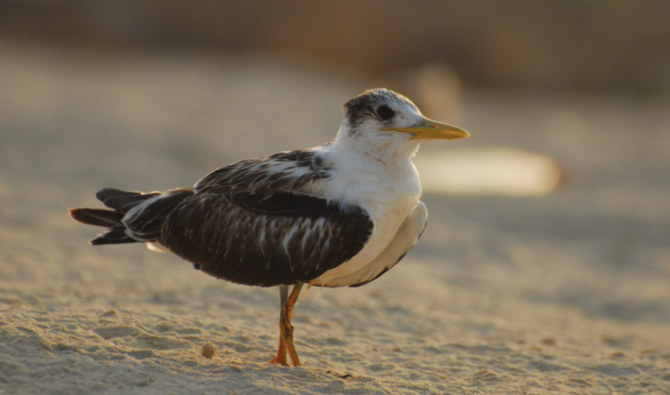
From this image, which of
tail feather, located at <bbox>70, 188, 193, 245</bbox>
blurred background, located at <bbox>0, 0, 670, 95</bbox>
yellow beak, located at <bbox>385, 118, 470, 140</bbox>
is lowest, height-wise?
tail feather, located at <bbox>70, 188, 193, 245</bbox>

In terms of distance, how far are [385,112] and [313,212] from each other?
70cm

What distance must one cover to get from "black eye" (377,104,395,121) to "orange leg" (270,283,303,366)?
41.3 inches

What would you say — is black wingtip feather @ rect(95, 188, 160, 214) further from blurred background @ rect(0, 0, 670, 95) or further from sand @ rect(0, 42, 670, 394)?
blurred background @ rect(0, 0, 670, 95)

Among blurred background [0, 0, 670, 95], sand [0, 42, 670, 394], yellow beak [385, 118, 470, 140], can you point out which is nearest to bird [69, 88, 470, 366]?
yellow beak [385, 118, 470, 140]

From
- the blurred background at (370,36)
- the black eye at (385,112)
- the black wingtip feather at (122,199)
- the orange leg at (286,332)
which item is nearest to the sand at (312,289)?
the orange leg at (286,332)

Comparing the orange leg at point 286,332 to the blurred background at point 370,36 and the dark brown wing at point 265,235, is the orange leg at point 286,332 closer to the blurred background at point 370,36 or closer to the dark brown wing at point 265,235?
the dark brown wing at point 265,235

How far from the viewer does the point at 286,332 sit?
4754mm

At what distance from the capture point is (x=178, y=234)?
4.83 metres

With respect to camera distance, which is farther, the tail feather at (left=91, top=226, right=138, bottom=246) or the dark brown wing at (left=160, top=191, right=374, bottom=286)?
the tail feather at (left=91, top=226, right=138, bottom=246)

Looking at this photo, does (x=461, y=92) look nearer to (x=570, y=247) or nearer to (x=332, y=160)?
(x=570, y=247)

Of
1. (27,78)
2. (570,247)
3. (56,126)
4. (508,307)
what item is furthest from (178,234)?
(27,78)

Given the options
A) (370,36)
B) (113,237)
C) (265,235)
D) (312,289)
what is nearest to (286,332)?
(265,235)

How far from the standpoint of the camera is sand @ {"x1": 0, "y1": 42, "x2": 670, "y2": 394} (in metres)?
4.61

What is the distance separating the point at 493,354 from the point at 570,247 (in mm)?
4784
